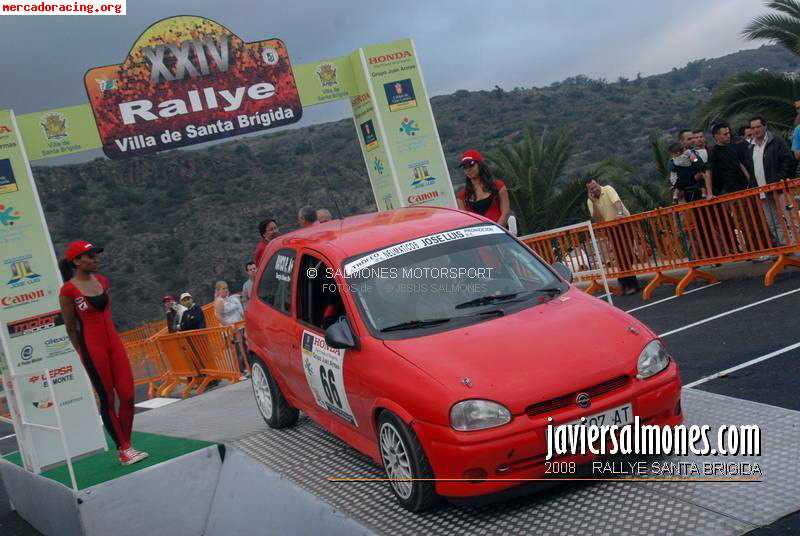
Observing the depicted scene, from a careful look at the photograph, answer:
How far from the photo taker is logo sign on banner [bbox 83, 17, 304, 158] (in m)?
12.3

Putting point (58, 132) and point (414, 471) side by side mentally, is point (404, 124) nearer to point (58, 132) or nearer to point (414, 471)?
point (58, 132)

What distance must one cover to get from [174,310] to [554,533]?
15.0 metres

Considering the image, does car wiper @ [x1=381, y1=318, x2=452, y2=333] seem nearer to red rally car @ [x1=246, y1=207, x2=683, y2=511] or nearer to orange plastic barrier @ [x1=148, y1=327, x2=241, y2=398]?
red rally car @ [x1=246, y1=207, x2=683, y2=511]

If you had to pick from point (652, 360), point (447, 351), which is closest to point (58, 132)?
point (447, 351)

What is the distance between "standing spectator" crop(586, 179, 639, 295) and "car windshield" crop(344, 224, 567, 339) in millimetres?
7803

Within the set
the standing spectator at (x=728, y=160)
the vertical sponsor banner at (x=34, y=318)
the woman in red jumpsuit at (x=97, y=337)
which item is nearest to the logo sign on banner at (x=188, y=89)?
the vertical sponsor banner at (x=34, y=318)

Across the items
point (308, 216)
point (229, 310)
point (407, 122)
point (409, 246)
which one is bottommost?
point (229, 310)

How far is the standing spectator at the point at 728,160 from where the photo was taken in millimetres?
12328

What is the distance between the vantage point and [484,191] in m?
10.0

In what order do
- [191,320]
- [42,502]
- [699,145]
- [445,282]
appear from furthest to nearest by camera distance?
[191,320], [699,145], [42,502], [445,282]

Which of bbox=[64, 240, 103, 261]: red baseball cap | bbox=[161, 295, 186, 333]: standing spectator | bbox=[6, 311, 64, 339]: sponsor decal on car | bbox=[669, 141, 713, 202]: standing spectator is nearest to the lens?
bbox=[64, 240, 103, 261]: red baseball cap

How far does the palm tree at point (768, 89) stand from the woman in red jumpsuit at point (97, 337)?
16871 mm

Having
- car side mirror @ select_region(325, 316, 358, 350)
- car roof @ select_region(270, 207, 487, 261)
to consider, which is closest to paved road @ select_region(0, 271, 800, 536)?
car roof @ select_region(270, 207, 487, 261)

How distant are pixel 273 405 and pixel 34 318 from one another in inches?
152
